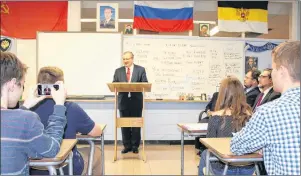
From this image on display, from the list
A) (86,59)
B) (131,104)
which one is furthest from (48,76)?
(86,59)

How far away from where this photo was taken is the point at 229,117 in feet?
7.59

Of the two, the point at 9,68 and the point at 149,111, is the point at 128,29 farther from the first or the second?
the point at 9,68

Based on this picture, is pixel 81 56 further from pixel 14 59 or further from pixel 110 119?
pixel 14 59

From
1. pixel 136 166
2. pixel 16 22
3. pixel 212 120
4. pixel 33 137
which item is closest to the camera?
pixel 33 137

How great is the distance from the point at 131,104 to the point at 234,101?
245 centimetres

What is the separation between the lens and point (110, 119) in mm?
5418

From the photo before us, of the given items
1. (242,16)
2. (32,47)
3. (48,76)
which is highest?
(242,16)

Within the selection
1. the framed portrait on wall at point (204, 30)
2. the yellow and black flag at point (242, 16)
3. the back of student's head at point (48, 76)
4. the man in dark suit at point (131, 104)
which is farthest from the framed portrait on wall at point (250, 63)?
the back of student's head at point (48, 76)

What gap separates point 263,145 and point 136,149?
11.6 ft

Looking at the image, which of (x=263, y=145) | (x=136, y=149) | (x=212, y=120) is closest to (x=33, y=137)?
(x=263, y=145)

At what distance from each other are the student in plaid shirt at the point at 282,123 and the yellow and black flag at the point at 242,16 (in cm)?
436

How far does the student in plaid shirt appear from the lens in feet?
3.83

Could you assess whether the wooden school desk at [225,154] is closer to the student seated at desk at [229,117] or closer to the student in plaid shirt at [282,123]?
the student in plaid shirt at [282,123]

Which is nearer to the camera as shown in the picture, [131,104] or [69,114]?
[69,114]
